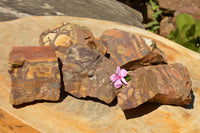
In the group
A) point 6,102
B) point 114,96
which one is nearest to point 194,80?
point 114,96

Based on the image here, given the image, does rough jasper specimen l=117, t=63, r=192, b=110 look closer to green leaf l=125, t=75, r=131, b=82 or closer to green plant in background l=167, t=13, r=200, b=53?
green leaf l=125, t=75, r=131, b=82

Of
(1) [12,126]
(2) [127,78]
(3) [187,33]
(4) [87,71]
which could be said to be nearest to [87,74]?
(4) [87,71]

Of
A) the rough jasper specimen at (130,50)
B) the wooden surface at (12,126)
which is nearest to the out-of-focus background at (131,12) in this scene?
the rough jasper specimen at (130,50)

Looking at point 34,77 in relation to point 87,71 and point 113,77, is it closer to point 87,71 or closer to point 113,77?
point 87,71

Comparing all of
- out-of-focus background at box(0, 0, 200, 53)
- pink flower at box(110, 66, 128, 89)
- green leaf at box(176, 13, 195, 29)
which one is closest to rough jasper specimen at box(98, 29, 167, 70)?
pink flower at box(110, 66, 128, 89)

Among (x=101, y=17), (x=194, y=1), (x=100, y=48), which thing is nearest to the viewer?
(x=100, y=48)

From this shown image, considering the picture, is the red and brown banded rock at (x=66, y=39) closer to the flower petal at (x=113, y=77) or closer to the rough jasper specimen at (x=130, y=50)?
the rough jasper specimen at (x=130, y=50)

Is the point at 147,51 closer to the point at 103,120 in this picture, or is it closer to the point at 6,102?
the point at 103,120
